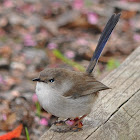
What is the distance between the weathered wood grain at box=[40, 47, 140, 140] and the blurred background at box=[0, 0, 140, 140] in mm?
1337

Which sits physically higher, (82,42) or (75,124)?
(75,124)

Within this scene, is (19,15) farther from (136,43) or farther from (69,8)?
(136,43)

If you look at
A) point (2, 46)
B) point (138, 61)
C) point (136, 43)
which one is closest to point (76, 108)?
point (138, 61)

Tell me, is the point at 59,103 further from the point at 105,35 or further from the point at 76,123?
the point at 105,35

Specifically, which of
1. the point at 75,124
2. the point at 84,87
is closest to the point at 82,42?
the point at 84,87

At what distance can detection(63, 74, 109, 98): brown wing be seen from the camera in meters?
3.59

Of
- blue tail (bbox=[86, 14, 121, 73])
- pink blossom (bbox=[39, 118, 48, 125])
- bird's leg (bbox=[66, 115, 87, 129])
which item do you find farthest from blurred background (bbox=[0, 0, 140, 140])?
blue tail (bbox=[86, 14, 121, 73])

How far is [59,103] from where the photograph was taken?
340 cm

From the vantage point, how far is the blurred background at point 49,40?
5846mm

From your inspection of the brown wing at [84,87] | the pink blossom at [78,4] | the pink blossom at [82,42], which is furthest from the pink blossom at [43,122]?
the pink blossom at [78,4]

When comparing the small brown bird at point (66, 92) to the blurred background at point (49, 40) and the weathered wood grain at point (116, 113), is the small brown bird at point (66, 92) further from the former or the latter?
the blurred background at point (49, 40)

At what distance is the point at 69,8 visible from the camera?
30.4 ft

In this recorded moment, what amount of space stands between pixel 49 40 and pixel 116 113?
4.55 metres

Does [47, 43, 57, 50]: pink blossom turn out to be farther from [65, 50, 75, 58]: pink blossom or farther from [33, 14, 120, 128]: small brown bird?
[33, 14, 120, 128]: small brown bird
